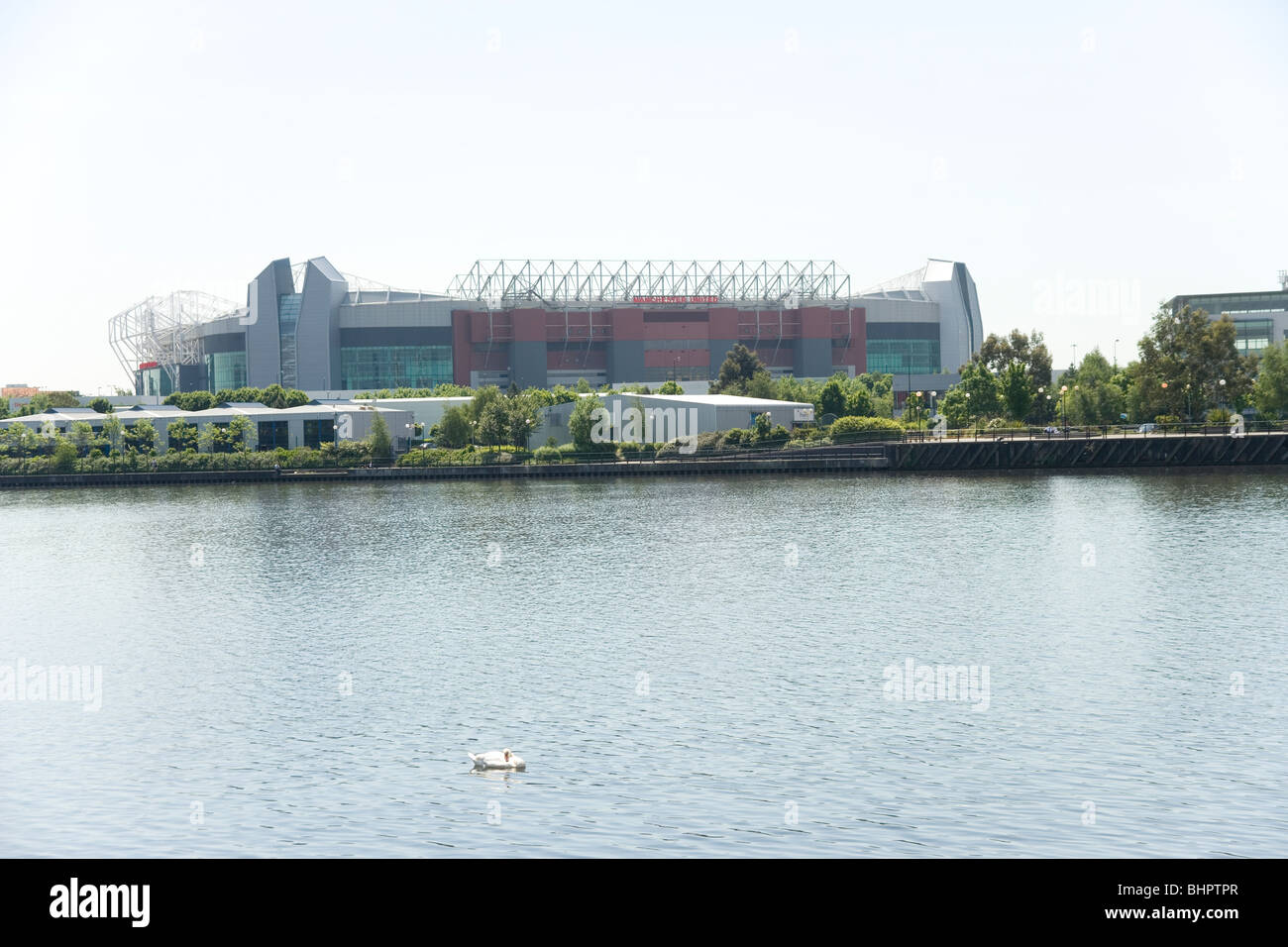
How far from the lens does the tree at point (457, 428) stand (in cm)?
12962

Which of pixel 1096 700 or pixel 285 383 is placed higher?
pixel 285 383

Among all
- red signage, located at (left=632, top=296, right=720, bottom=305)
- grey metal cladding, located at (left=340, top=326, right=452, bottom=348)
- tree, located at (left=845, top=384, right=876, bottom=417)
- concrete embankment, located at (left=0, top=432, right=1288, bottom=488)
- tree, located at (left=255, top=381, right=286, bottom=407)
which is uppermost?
red signage, located at (left=632, top=296, right=720, bottom=305)

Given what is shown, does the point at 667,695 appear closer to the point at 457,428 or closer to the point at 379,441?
the point at 379,441

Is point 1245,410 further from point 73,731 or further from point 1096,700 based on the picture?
point 73,731

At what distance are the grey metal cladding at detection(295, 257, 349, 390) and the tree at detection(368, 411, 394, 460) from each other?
191 ft

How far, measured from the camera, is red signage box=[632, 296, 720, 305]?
191000mm

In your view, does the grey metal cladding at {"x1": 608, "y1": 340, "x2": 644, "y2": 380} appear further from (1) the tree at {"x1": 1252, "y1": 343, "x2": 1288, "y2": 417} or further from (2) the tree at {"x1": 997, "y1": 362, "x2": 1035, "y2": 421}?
(1) the tree at {"x1": 1252, "y1": 343, "x2": 1288, "y2": 417}

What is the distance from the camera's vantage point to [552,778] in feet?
80.0

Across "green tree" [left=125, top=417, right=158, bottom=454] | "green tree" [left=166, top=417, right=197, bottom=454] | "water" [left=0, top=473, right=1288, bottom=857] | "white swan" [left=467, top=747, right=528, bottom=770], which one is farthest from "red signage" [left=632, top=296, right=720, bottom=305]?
"white swan" [left=467, top=747, right=528, bottom=770]

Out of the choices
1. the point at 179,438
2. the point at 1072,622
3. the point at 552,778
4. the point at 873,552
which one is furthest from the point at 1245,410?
the point at 552,778

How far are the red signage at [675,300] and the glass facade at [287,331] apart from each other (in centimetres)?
4984

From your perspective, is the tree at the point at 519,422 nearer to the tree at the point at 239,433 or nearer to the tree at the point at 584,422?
the tree at the point at 584,422

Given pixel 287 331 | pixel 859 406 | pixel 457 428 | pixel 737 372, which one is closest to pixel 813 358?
pixel 737 372
